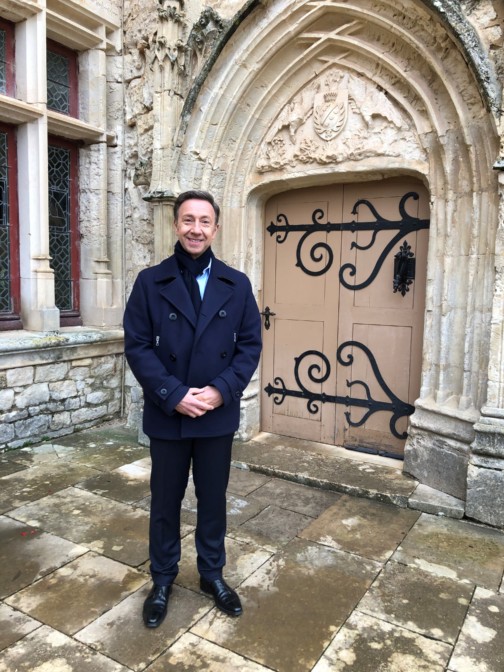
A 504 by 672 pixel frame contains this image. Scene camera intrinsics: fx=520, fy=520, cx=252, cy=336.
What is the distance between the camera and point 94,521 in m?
2.89

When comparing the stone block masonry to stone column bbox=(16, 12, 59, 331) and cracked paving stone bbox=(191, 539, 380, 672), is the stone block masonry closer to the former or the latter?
stone column bbox=(16, 12, 59, 331)

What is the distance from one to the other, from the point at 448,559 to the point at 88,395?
Result: 320 centimetres

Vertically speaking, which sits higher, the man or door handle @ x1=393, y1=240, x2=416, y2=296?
door handle @ x1=393, y1=240, x2=416, y2=296

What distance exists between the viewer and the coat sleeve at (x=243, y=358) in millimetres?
1982

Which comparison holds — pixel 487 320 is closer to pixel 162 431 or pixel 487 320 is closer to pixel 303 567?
pixel 303 567

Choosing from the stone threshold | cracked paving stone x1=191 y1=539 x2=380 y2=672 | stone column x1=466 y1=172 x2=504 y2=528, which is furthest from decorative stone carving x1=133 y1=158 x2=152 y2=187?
cracked paving stone x1=191 y1=539 x2=380 y2=672

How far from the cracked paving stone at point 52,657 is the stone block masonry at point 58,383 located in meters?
2.32

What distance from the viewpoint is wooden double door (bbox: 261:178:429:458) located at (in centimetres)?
366

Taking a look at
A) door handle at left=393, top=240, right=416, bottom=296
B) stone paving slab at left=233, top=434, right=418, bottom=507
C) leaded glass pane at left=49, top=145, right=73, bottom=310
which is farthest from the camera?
leaded glass pane at left=49, top=145, right=73, bottom=310

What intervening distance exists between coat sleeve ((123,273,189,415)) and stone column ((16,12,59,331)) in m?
2.43

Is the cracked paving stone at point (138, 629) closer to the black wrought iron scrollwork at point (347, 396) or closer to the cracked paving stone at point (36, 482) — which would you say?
the cracked paving stone at point (36, 482)

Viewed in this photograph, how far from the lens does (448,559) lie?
2.57 meters

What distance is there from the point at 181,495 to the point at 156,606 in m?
0.43

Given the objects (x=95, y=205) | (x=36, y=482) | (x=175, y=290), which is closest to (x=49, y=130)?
(x=95, y=205)
